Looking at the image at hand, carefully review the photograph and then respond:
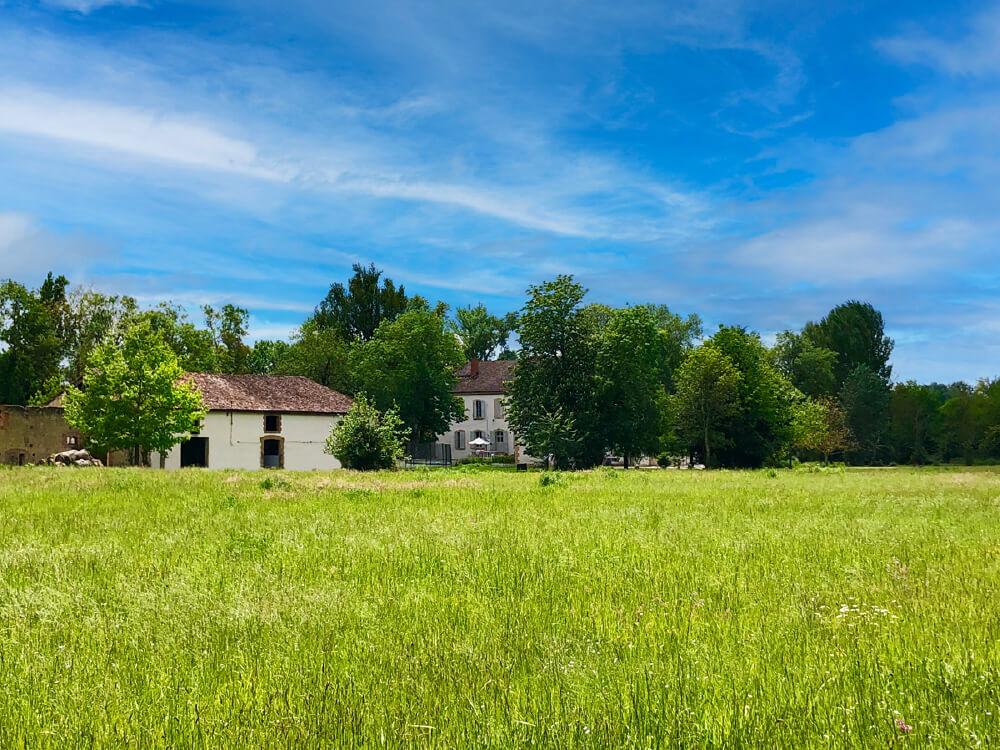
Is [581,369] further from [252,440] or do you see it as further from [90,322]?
[90,322]

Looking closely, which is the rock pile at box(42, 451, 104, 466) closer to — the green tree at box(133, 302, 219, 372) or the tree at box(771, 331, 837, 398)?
the green tree at box(133, 302, 219, 372)

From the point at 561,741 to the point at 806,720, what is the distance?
1539 millimetres

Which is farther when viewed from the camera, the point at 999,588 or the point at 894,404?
the point at 894,404

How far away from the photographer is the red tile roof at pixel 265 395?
168ft

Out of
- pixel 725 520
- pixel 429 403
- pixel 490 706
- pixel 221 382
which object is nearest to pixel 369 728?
pixel 490 706

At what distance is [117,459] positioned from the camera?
154ft

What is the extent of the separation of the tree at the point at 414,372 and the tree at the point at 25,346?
94.3 feet

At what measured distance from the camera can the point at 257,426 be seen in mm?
51656

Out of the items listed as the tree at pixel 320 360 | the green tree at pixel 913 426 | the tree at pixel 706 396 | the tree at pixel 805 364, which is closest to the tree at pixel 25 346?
the tree at pixel 320 360

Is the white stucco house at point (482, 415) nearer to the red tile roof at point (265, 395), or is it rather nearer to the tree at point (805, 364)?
the red tile roof at point (265, 395)

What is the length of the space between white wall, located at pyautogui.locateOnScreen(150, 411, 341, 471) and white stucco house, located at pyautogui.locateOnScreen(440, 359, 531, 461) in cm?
2419

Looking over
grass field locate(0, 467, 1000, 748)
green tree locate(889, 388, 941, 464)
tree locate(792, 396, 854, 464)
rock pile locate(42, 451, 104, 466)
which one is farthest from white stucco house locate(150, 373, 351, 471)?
green tree locate(889, 388, 941, 464)

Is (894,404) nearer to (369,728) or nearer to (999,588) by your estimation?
(999,588)

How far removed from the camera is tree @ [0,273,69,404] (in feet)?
210
